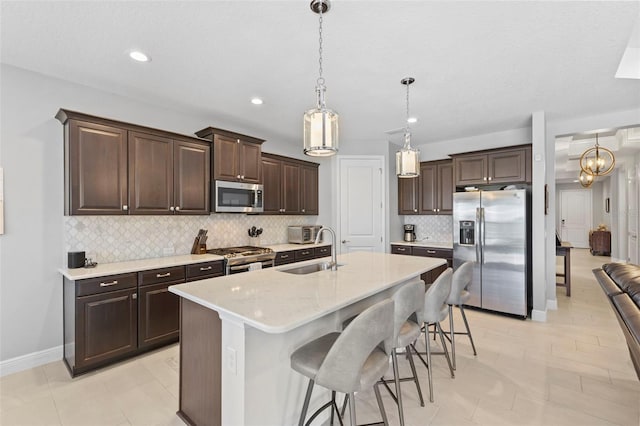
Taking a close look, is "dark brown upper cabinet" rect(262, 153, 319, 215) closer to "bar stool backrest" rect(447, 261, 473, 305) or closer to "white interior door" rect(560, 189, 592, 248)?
"bar stool backrest" rect(447, 261, 473, 305)

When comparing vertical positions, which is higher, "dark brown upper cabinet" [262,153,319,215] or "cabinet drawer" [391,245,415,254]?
"dark brown upper cabinet" [262,153,319,215]

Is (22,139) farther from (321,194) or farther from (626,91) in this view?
(626,91)

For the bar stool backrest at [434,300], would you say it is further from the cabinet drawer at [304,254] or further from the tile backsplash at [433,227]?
the tile backsplash at [433,227]

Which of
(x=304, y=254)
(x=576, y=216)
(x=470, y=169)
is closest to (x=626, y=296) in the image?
(x=470, y=169)

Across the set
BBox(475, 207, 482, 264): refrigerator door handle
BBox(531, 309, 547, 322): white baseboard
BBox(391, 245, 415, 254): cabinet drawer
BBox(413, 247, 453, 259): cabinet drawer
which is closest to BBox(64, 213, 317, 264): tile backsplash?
BBox(391, 245, 415, 254): cabinet drawer

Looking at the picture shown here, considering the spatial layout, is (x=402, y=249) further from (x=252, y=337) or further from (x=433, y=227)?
(x=252, y=337)

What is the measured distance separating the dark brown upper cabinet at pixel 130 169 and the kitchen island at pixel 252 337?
1.62 meters

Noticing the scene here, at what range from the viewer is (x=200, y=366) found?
1767mm

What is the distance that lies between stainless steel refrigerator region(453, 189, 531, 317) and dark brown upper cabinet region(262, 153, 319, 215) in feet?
7.69

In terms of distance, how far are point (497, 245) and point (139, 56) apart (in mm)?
4616

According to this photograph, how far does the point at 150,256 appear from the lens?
11.2ft

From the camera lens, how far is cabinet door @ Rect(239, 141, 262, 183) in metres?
3.95

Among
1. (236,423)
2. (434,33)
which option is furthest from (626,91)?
(236,423)

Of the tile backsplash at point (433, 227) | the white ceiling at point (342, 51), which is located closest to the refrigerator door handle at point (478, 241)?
the tile backsplash at point (433, 227)
